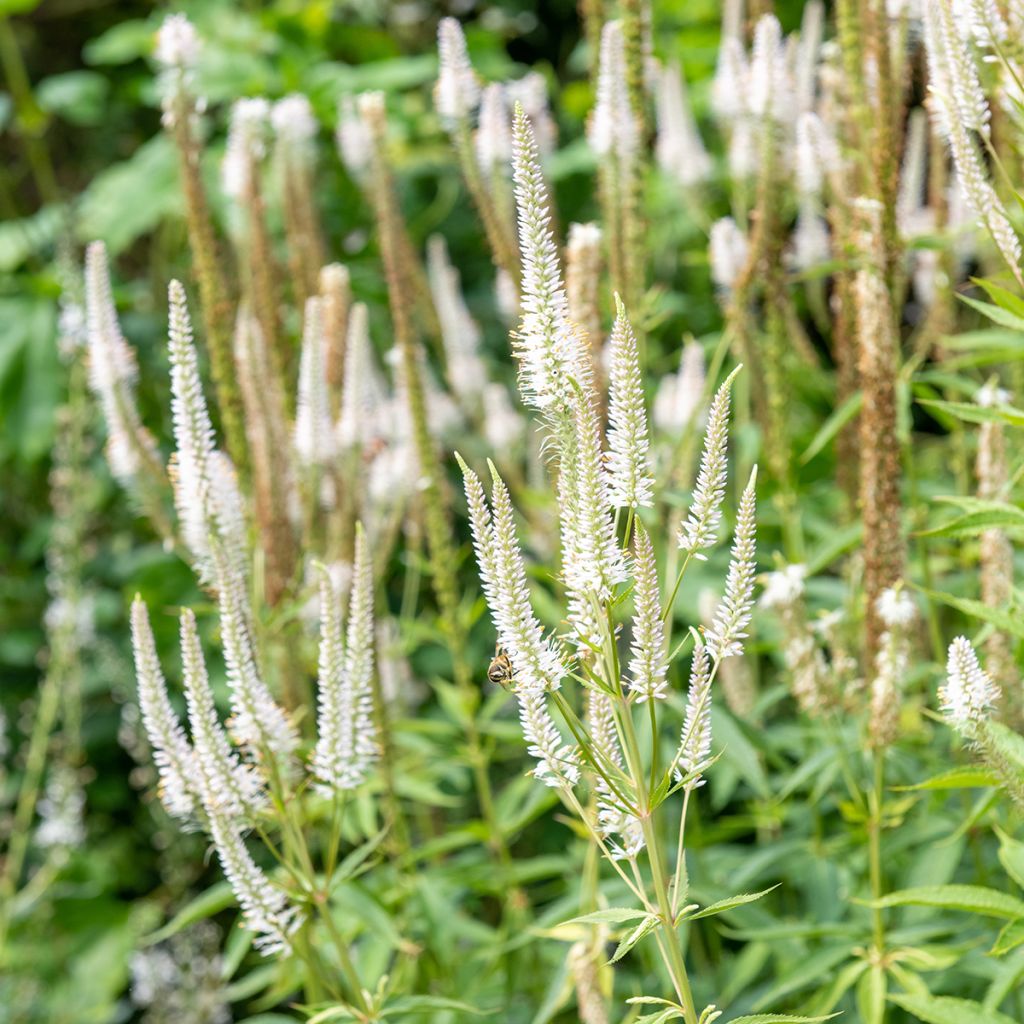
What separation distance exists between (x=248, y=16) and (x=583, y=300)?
160 inches

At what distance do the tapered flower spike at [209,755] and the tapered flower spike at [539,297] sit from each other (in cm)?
70

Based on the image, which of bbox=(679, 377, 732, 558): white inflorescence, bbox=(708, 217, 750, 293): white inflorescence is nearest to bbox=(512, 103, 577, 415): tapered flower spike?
bbox=(679, 377, 732, 558): white inflorescence

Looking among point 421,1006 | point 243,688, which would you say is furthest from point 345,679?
point 421,1006

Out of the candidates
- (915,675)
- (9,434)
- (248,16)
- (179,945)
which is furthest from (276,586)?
(248,16)

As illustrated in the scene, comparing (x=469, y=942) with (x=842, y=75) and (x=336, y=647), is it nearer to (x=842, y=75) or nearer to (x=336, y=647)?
(x=336, y=647)

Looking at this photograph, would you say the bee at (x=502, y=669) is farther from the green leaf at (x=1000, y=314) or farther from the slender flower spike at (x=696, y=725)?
the green leaf at (x=1000, y=314)

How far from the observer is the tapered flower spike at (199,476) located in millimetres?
2031

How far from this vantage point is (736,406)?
13.3ft

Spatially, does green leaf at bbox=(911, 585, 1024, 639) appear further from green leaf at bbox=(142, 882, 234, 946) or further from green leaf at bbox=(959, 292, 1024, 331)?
green leaf at bbox=(142, 882, 234, 946)

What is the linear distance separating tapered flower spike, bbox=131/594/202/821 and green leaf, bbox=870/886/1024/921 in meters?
1.07

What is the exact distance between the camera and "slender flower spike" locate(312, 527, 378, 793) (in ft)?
6.07

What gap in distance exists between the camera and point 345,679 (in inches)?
75.9

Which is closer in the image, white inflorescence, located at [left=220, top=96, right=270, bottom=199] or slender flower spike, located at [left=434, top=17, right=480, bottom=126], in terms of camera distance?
slender flower spike, located at [left=434, top=17, right=480, bottom=126]

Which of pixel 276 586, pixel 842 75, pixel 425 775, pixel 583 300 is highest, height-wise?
pixel 842 75
